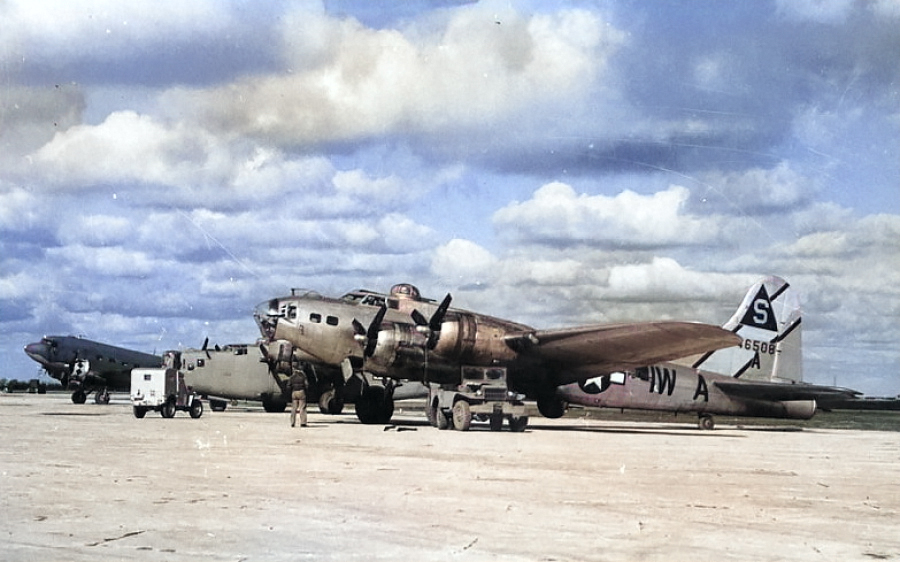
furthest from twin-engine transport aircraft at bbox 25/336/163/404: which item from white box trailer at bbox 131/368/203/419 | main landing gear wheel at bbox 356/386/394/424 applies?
main landing gear wheel at bbox 356/386/394/424

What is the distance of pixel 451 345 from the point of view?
92.3ft

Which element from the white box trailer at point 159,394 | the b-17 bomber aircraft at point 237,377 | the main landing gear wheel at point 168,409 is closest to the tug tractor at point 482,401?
the white box trailer at point 159,394

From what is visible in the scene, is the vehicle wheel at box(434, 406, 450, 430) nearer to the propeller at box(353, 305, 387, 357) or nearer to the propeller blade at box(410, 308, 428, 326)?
the propeller blade at box(410, 308, 428, 326)

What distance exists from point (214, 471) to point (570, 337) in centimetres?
1645

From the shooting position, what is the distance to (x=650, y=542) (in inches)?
336

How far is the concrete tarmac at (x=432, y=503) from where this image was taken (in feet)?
26.5

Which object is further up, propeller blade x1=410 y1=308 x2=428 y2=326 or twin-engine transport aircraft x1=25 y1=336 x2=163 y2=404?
propeller blade x1=410 y1=308 x2=428 y2=326

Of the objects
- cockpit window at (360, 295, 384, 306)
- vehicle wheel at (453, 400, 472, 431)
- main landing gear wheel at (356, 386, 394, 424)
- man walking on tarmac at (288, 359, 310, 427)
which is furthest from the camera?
main landing gear wheel at (356, 386, 394, 424)

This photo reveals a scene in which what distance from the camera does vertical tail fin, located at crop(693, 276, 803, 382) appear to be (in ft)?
112

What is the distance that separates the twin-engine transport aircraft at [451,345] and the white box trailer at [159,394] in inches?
248

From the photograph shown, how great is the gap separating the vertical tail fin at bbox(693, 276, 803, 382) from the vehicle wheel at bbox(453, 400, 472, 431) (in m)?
11.2

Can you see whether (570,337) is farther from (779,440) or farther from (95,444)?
(95,444)

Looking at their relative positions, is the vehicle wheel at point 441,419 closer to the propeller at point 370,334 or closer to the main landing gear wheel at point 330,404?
the propeller at point 370,334

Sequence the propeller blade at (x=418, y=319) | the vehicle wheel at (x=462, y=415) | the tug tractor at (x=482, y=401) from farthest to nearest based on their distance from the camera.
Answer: the propeller blade at (x=418, y=319) < the tug tractor at (x=482, y=401) < the vehicle wheel at (x=462, y=415)
